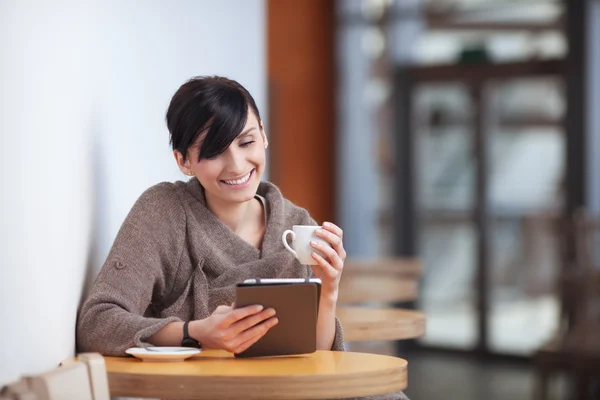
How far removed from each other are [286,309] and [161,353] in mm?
245

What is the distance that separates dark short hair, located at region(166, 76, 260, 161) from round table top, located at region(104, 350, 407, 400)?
1.54 feet

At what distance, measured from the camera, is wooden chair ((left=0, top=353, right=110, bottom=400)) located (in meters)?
1.42

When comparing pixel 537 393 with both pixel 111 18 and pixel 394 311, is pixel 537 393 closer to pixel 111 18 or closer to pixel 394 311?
pixel 394 311

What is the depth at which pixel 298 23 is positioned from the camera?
7.96 m

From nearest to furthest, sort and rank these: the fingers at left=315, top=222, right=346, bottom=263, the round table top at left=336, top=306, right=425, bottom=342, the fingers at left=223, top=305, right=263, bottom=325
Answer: the fingers at left=223, top=305, right=263, bottom=325, the fingers at left=315, top=222, right=346, bottom=263, the round table top at left=336, top=306, right=425, bottom=342

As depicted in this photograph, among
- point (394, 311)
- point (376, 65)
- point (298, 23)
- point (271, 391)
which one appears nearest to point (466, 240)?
point (376, 65)

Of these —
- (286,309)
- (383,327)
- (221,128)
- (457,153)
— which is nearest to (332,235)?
(286,309)

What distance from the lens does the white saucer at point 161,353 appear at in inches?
69.3

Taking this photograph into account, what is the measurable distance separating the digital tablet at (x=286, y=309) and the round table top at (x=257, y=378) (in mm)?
50

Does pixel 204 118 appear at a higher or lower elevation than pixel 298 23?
lower

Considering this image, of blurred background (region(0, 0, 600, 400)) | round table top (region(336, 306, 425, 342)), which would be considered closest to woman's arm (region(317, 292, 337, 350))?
round table top (region(336, 306, 425, 342))

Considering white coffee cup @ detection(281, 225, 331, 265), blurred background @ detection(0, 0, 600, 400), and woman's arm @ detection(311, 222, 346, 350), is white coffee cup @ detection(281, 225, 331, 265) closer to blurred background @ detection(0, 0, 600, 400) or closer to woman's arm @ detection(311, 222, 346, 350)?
woman's arm @ detection(311, 222, 346, 350)

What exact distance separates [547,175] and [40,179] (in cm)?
599

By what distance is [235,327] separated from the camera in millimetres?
1741
